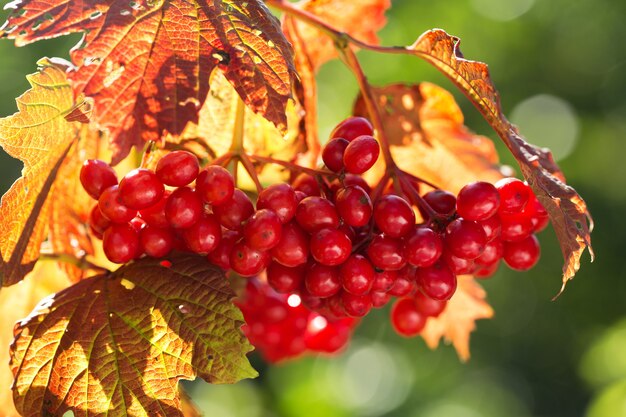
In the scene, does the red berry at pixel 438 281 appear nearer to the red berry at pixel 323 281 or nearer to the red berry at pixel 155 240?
the red berry at pixel 323 281

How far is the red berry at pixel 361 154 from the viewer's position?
52 cm

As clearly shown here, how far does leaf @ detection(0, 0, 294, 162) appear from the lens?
449 mm

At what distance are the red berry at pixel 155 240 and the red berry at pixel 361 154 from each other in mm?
149

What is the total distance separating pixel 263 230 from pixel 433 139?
0.34 meters

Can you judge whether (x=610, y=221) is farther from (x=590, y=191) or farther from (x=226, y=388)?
(x=226, y=388)

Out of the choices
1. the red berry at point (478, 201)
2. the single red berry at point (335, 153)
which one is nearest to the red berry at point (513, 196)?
the red berry at point (478, 201)

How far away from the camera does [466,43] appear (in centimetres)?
265

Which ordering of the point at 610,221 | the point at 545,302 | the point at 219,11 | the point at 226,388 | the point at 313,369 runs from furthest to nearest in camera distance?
the point at 226,388
the point at 313,369
the point at 545,302
the point at 610,221
the point at 219,11

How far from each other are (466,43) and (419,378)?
4.19ft

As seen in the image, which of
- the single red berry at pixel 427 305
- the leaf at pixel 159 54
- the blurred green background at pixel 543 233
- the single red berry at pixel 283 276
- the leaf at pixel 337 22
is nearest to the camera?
the leaf at pixel 159 54

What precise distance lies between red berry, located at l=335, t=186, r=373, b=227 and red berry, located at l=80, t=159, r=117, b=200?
18 cm

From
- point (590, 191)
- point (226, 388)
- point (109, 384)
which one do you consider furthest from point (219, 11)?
point (226, 388)

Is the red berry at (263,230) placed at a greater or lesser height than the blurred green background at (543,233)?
greater

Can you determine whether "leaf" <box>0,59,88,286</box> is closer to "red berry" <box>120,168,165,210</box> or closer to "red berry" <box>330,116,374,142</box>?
"red berry" <box>120,168,165,210</box>
